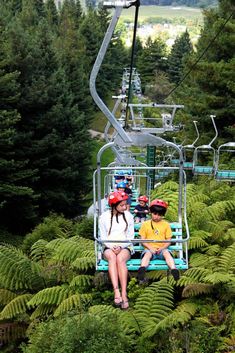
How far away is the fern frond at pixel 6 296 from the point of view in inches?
338

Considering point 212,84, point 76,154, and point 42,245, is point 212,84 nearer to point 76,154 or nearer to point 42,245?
point 76,154

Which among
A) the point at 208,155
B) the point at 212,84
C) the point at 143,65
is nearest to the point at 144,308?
the point at 212,84

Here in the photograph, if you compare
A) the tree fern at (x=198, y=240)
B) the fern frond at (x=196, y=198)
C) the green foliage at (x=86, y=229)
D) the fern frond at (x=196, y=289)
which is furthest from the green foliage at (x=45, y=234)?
the fern frond at (x=196, y=289)

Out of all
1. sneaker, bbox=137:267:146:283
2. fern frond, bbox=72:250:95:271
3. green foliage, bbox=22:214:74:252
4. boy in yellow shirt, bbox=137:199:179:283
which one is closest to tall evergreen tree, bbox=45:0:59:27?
green foliage, bbox=22:214:74:252

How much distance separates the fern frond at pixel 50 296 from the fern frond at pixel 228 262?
7.55 ft

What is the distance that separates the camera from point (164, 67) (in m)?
75.4

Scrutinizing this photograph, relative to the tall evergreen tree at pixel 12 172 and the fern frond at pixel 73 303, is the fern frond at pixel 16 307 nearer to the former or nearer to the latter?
the fern frond at pixel 73 303

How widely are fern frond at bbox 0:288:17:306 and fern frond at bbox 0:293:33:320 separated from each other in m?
0.43

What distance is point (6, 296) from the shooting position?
8594mm

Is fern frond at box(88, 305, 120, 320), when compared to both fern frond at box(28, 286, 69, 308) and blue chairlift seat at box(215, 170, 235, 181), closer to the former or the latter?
fern frond at box(28, 286, 69, 308)

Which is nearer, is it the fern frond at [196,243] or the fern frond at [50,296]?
the fern frond at [50,296]

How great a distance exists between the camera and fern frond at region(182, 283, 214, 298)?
7.20 meters

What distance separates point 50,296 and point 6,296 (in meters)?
1.12

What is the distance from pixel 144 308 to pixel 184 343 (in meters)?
0.92
